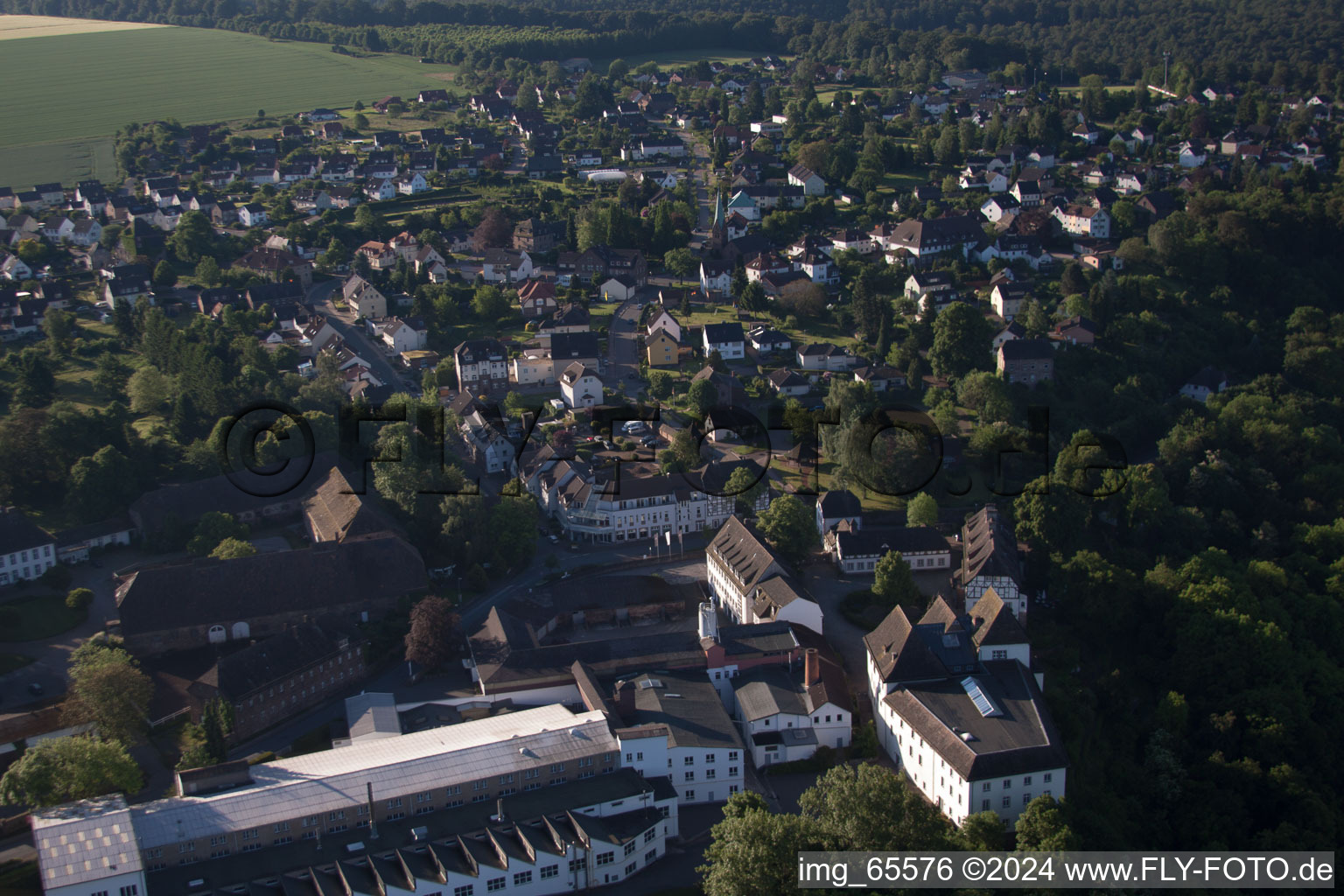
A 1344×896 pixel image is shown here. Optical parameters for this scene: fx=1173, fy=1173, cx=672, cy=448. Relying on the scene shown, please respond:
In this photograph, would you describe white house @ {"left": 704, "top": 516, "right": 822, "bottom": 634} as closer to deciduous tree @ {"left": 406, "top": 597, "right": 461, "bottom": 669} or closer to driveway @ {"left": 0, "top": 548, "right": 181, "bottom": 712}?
deciduous tree @ {"left": 406, "top": 597, "right": 461, "bottom": 669}

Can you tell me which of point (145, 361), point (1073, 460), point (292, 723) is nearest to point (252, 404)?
point (145, 361)

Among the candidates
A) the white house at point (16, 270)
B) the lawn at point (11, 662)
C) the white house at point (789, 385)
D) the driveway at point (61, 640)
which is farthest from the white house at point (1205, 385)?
the white house at point (16, 270)

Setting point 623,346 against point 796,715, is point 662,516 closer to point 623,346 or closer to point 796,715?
point 796,715

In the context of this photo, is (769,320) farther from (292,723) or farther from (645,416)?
(292,723)

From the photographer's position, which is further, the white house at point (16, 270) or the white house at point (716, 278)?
the white house at point (16, 270)

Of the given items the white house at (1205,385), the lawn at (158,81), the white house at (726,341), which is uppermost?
the lawn at (158,81)

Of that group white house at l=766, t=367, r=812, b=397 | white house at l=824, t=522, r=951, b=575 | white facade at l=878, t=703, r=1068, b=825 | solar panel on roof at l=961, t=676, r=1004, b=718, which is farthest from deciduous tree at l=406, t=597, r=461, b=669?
white house at l=766, t=367, r=812, b=397

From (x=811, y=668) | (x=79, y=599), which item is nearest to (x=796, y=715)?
→ (x=811, y=668)

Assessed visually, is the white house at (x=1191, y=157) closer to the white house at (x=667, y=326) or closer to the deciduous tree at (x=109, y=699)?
the white house at (x=667, y=326)
